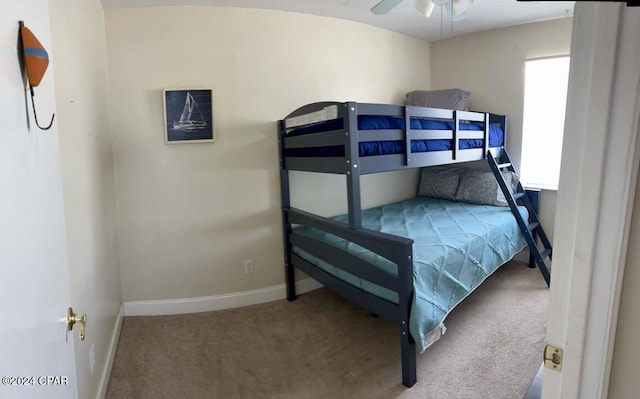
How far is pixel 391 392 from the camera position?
1.80 metres

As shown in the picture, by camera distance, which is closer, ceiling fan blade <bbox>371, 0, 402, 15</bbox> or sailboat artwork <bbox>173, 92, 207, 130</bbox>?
ceiling fan blade <bbox>371, 0, 402, 15</bbox>

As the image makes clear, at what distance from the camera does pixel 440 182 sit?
3785 millimetres

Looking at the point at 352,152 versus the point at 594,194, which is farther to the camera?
the point at 352,152

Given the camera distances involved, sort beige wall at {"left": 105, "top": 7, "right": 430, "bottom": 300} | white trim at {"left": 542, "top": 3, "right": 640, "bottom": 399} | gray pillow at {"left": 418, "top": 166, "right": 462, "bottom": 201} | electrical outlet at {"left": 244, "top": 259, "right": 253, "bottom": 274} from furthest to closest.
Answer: gray pillow at {"left": 418, "top": 166, "right": 462, "bottom": 201} → electrical outlet at {"left": 244, "top": 259, "right": 253, "bottom": 274} → beige wall at {"left": 105, "top": 7, "right": 430, "bottom": 300} → white trim at {"left": 542, "top": 3, "right": 640, "bottom": 399}

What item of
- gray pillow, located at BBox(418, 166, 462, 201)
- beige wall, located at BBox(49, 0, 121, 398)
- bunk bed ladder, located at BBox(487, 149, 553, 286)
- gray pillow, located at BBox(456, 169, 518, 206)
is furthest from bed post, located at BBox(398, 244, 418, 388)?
gray pillow, located at BBox(418, 166, 462, 201)

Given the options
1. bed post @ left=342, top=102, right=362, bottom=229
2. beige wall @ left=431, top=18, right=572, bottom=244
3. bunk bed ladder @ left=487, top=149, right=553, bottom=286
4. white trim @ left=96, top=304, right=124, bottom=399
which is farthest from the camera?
beige wall @ left=431, top=18, right=572, bottom=244

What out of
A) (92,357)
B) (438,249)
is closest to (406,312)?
(438,249)

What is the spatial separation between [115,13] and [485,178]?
11.5ft

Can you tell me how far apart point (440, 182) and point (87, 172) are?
3238 millimetres

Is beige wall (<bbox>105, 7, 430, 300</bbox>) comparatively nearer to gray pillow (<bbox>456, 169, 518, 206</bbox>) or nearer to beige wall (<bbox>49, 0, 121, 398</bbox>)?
beige wall (<bbox>49, 0, 121, 398</bbox>)

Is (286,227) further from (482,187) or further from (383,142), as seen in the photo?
(482,187)

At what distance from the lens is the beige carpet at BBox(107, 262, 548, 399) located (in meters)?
1.84

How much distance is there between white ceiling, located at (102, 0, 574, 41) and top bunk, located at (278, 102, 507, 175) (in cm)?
90

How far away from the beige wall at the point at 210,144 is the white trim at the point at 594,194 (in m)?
2.39
